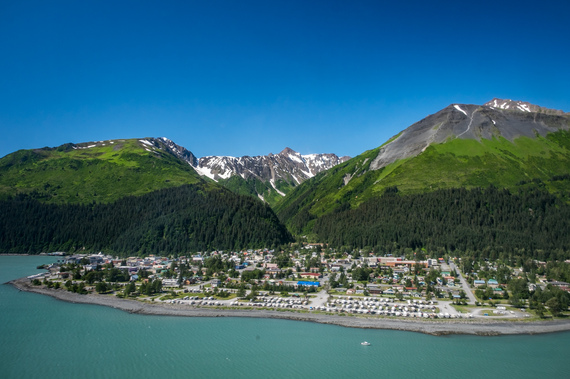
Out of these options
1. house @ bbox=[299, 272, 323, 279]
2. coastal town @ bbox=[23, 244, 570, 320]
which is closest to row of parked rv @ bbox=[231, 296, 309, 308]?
coastal town @ bbox=[23, 244, 570, 320]

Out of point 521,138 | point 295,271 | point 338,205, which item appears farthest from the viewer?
point 521,138

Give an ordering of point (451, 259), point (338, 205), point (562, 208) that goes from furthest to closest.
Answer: point (338, 205) < point (562, 208) < point (451, 259)

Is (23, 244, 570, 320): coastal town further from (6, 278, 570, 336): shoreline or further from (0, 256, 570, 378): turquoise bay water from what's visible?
(0, 256, 570, 378): turquoise bay water

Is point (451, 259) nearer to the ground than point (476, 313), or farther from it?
farther from it

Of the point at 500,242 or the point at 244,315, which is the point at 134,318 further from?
the point at 500,242

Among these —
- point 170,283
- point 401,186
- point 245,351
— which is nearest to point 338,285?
point 245,351

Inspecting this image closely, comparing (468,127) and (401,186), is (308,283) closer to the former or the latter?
(401,186)

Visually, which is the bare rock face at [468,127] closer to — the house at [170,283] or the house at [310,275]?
the house at [310,275]

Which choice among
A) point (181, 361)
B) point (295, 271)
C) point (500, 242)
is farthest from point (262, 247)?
point (181, 361)
